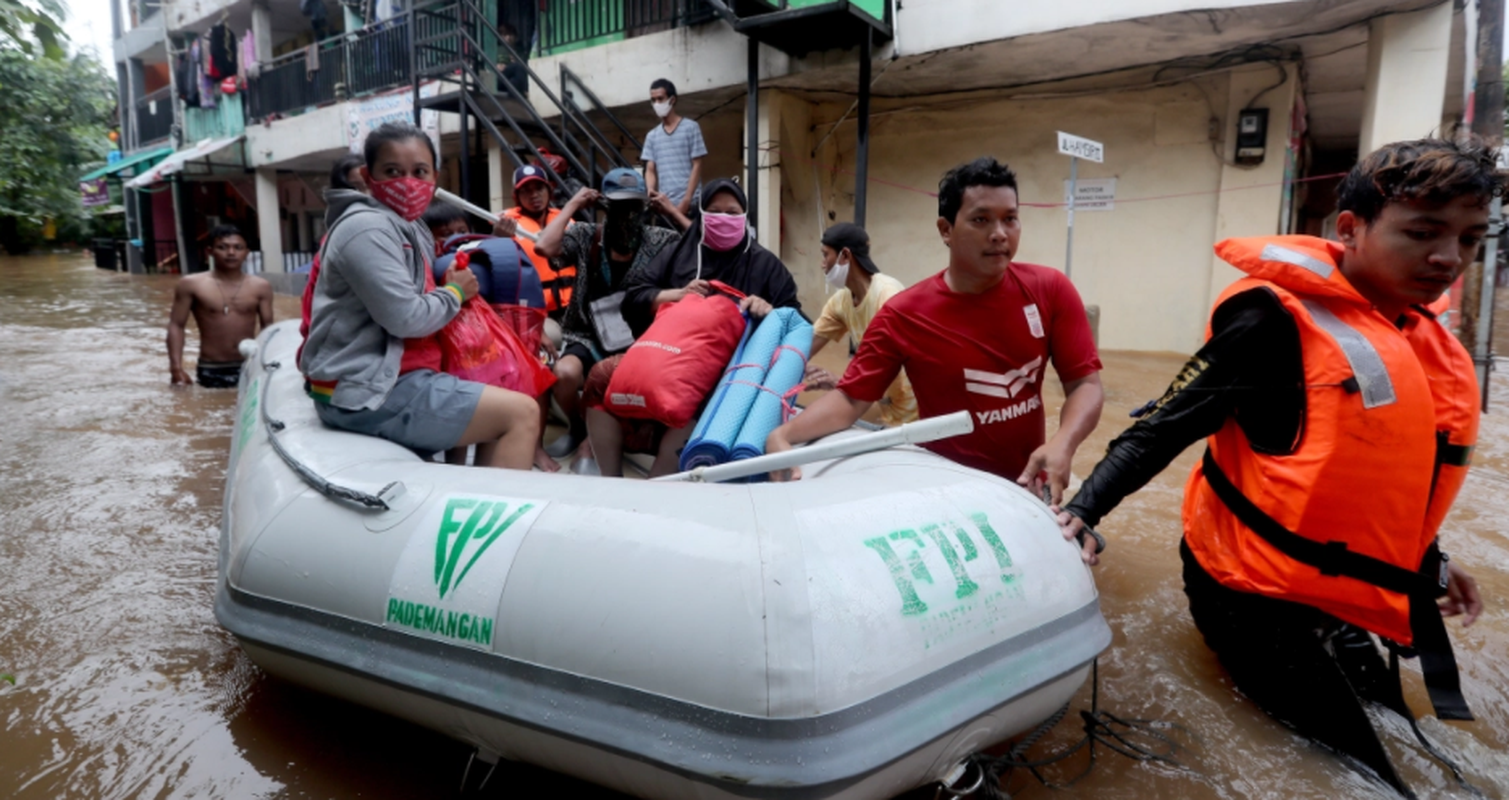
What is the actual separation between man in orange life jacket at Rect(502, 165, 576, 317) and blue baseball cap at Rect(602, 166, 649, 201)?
0.43 metres

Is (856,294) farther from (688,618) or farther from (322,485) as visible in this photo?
(688,618)

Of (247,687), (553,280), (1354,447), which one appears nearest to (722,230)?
(553,280)

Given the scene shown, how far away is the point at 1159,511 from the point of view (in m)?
3.96

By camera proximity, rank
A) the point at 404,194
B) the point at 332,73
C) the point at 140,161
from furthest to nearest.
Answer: the point at 140,161 → the point at 332,73 → the point at 404,194

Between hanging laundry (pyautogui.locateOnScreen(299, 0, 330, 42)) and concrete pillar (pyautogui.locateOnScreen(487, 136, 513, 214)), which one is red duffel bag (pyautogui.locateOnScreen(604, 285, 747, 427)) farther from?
hanging laundry (pyautogui.locateOnScreen(299, 0, 330, 42))

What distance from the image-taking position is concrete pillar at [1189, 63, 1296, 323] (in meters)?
7.37

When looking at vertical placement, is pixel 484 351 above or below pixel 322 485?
above

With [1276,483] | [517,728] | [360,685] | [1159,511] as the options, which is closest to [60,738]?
[360,685]

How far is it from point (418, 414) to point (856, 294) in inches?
89.7

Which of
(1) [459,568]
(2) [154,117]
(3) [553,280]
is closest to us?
(1) [459,568]

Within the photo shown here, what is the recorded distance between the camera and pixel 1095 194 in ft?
27.7

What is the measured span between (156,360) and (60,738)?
24.6 feet

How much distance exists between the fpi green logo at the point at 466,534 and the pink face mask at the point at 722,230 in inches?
88.6

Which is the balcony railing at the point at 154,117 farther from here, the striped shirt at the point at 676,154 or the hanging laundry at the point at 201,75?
the striped shirt at the point at 676,154
